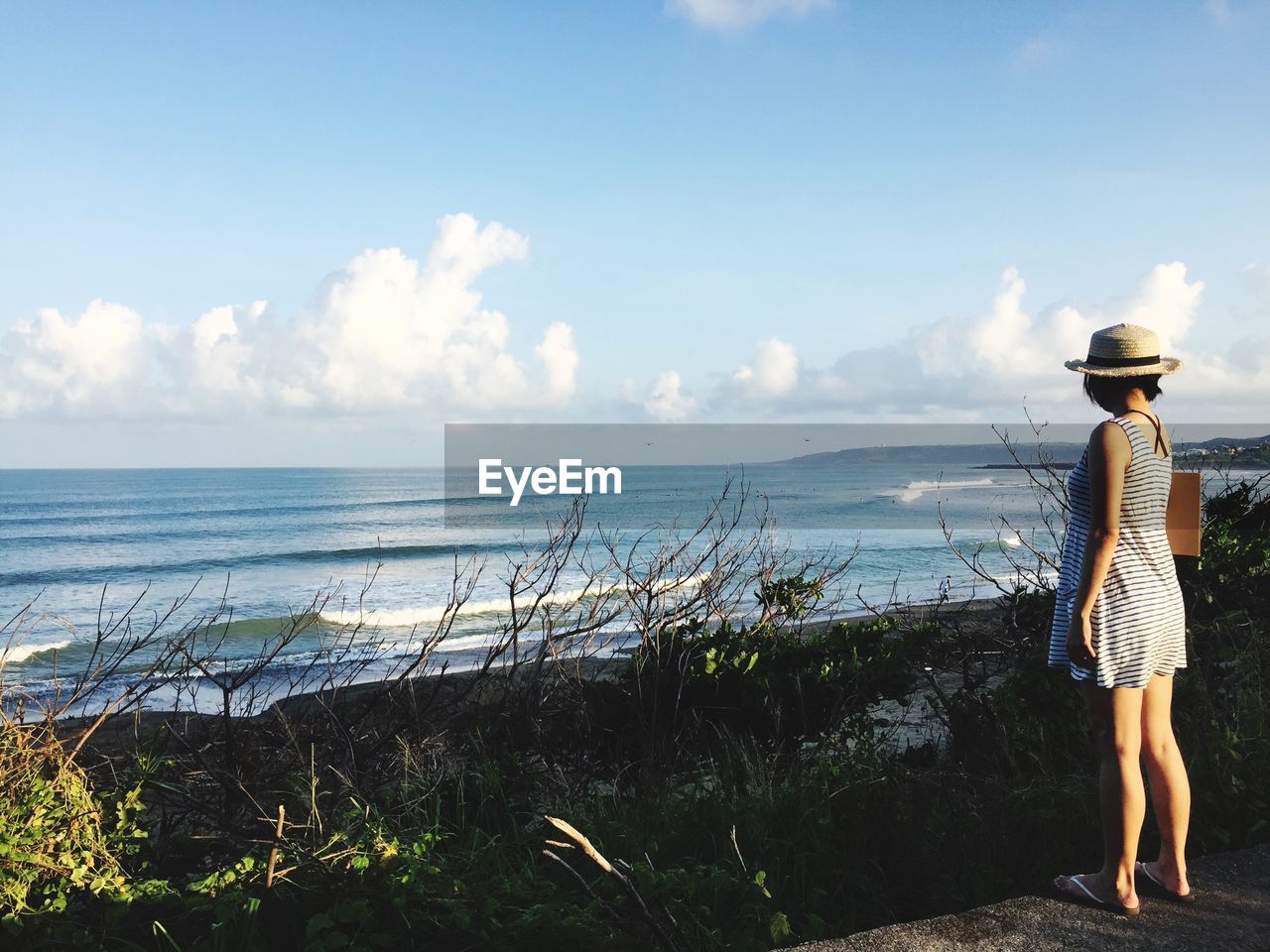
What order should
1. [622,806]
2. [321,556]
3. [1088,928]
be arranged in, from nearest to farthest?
[1088,928]
[622,806]
[321,556]

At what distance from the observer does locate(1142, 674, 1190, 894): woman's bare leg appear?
3023mm

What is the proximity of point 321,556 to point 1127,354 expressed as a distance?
32.1 meters

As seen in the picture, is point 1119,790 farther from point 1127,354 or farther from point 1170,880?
point 1127,354

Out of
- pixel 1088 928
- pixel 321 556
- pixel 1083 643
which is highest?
pixel 1083 643

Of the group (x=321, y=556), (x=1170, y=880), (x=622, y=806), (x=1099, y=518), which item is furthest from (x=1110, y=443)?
(x=321, y=556)

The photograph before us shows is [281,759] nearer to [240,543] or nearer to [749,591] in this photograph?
[749,591]

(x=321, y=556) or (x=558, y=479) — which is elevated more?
(x=558, y=479)

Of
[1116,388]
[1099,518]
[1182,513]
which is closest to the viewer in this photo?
[1099,518]

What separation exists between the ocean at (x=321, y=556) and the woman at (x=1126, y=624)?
3.26m

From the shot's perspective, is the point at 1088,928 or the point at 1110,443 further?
the point at 1110,443

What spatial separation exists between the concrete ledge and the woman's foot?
4 centimetres

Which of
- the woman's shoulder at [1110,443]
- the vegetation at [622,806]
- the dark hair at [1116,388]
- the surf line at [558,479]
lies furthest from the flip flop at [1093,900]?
the surf line at [558,479]

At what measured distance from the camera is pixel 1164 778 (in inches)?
121

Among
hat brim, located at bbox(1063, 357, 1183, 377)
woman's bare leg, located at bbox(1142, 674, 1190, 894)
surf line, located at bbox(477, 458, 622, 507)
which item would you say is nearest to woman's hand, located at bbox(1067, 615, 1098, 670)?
woman's bare leg, located at bbox(1142, 674, 1190, 894)
